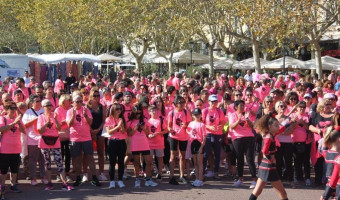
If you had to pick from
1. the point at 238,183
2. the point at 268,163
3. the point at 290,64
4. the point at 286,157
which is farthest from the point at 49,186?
the point at 290,64

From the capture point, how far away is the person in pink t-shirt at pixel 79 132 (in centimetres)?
956

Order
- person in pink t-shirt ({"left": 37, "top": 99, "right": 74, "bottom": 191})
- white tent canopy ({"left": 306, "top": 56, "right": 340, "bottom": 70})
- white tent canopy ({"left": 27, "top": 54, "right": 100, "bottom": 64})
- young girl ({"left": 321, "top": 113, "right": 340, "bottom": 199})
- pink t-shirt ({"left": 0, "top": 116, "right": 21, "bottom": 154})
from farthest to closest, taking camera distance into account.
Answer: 1. white tent canopy ({"left": 306, "top": 56, "right": 340, "bottom": 70})
2. white tent canopy ({"left": 27, "top": 54, "right": 100, "bottom": 64})
3. person in pink t-shirt ({"left": 37, "top": 99, "right": 74, "bottom": 191})
4. pink t-shirt ({"left": 0, "top": 116, "right": 21, "bottom": 154})
5. young girl ({"left": 321, "top": 113, "right": 340, "bottom": 199})

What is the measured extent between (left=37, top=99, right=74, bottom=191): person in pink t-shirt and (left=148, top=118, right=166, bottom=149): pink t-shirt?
5.76 feet

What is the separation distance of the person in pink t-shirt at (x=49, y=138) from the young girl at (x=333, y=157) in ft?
15.0

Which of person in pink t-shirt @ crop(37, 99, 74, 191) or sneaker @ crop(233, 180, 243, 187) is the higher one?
person in pink t-shirt @ crop(37, 99, 74, 191)

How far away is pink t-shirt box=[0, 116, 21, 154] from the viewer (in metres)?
8.91

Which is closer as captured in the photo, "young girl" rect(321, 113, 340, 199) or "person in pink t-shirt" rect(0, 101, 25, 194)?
"young girl" rect(321, 113, 340, 199)

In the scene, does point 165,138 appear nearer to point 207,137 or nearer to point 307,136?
point 207,137

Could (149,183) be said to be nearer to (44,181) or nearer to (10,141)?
(44,181)

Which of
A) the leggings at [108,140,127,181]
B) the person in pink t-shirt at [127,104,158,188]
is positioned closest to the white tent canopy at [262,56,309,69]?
the person in pink t-shirt at [127,104,158,188]

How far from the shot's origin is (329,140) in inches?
298

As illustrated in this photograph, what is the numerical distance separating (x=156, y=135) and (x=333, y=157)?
3469 mm

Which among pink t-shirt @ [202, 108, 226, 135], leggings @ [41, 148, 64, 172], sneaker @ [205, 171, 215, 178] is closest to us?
leggings @ [41, 148, 64, 172]

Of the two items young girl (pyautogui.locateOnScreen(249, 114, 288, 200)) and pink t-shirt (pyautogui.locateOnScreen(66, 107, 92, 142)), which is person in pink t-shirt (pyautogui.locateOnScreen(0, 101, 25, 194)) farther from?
young girl (pyautogui.locateOnScreen(249, 114, 288, 200))
